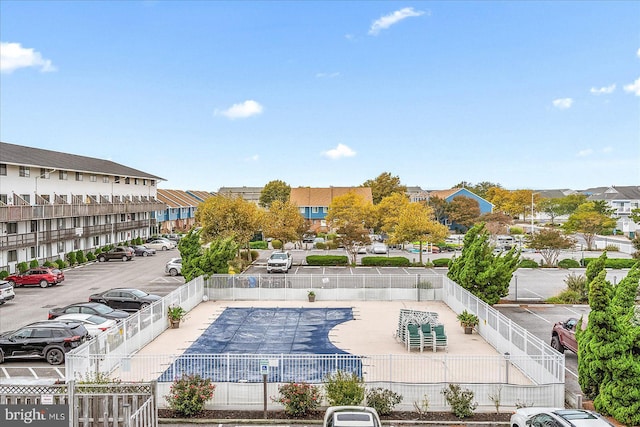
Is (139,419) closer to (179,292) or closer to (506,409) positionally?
(506,409)

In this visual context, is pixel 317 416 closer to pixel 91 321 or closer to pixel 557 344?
pixel 557 344

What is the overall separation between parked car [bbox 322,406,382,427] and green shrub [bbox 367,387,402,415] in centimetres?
245

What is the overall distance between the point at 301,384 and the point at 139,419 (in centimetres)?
471

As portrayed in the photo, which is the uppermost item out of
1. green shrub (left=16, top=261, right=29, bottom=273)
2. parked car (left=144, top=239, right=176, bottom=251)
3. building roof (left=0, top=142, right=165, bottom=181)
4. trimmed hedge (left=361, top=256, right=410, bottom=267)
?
building roof (left=0, top=142, right=165, bottom=181)

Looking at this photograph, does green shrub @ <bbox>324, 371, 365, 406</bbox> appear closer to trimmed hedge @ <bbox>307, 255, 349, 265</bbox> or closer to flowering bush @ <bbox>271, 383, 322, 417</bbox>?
flowering bush @ <bbox>271, 383, 322, 417</bbox>

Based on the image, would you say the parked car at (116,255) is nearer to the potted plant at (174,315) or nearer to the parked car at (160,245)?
the parked car at (160,245)

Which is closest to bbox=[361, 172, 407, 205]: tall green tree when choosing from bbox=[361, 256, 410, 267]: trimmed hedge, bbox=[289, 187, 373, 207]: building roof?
bbox=[289, 187, 373, 207]: building roof

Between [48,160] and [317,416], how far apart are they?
4615 cm

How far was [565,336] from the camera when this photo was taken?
20875 mm

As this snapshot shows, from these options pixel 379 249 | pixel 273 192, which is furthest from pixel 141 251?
pixel 273 192

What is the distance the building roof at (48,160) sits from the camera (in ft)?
145

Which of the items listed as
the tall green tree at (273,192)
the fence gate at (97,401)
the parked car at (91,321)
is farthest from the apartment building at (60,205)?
the tall green tree at (273,192)

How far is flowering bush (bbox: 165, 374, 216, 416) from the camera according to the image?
48.4 ft

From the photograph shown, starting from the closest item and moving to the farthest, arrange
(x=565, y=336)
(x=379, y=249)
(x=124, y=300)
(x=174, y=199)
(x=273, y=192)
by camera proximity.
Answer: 1. (x=565, y=336)
2. (x=124, y=300)
3. (x=379, y=249)
4. (x=174, y=199)
5. (x=273, y=192)
